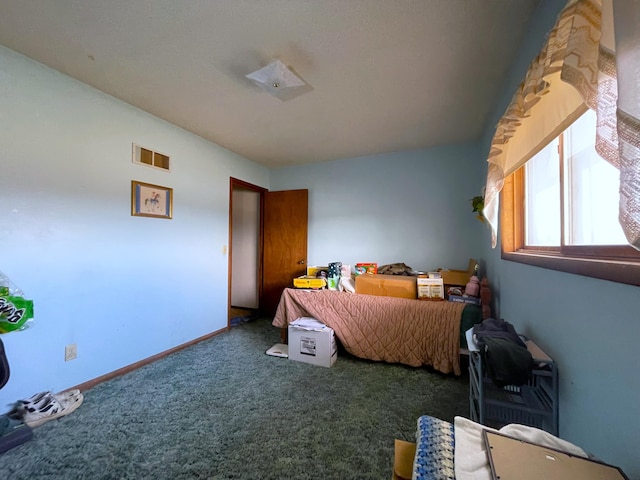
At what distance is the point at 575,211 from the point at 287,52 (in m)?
1.80

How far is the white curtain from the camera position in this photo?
0.47 metres

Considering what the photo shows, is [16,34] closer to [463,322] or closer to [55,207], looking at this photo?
[55,207]

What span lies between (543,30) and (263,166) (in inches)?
134

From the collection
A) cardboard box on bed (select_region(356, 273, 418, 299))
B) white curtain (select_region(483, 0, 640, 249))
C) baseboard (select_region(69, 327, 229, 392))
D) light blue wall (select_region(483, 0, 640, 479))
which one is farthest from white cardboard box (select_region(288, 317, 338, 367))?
white curtain (select_region(483, 0, 640, 249))

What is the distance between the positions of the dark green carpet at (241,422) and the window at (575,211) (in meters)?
1.27

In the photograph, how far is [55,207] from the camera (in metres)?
1.76

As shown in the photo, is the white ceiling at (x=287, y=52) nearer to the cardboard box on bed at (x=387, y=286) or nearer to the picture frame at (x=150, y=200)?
the picture frame at (x=150, y=200)

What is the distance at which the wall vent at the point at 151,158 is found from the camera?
224cm

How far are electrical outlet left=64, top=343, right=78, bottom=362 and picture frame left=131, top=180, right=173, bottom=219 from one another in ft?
3.64

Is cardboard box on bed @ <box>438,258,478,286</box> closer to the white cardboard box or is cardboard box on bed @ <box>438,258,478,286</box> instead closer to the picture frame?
the white cardboard box

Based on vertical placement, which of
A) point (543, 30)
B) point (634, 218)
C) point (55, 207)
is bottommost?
point (634, 218)

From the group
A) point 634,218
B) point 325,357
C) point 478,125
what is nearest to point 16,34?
point 634,218

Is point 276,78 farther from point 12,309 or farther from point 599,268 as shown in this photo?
point 12,309

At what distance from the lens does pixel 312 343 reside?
2395 mm
